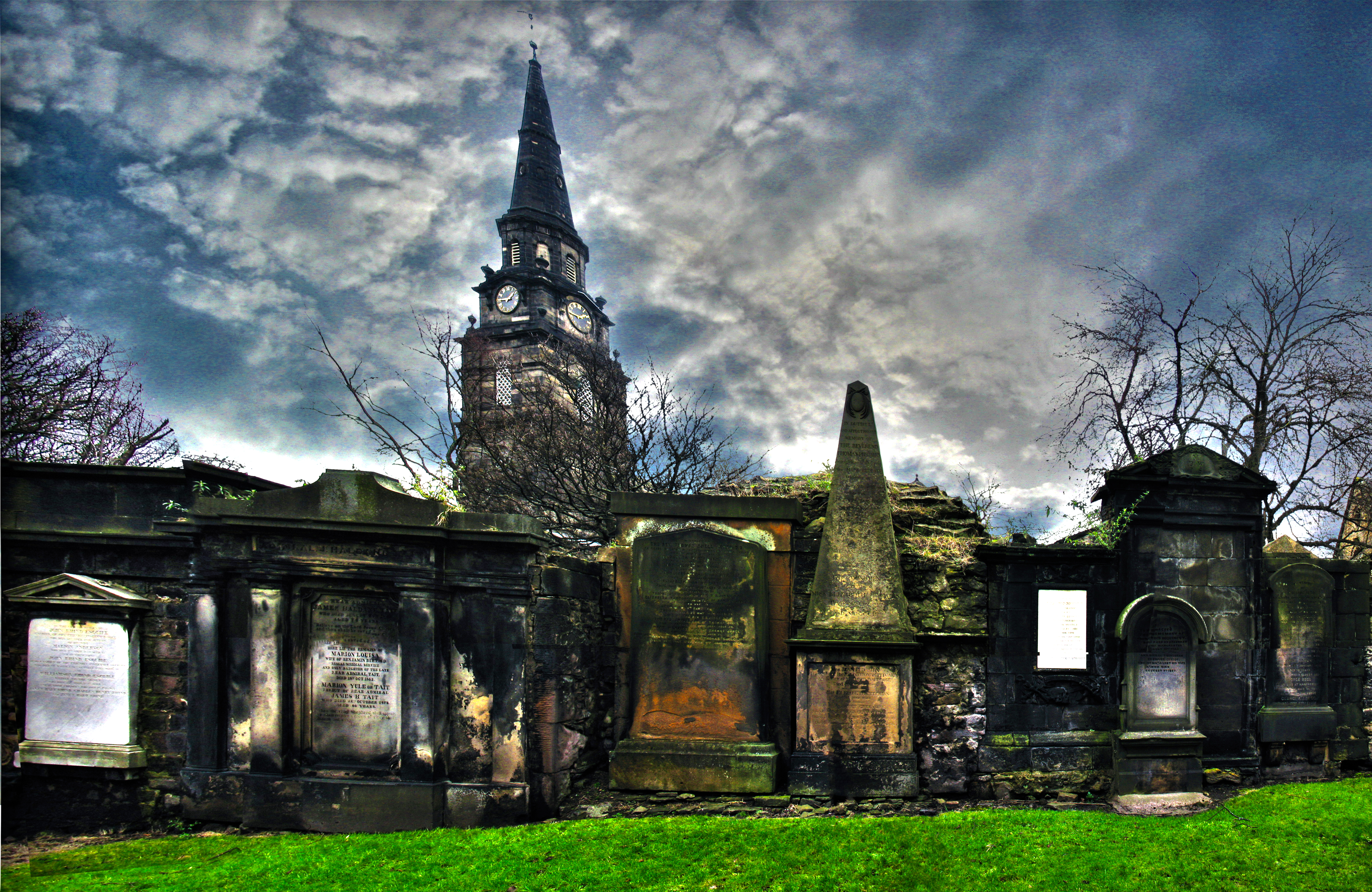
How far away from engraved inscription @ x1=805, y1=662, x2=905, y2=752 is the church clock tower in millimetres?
26928

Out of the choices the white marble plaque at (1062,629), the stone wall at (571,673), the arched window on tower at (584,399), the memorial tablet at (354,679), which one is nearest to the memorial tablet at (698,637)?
the stone wall at (571,673)

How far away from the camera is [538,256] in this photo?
35.7 metres

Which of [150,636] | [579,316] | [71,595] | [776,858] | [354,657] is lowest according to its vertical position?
[776,858]

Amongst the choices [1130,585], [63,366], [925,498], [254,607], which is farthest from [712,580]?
[63,366]

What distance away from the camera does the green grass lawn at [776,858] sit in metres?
4.55

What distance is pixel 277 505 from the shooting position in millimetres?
5977

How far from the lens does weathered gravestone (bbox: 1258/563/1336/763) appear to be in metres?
7.68

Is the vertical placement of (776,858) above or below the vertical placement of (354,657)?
below

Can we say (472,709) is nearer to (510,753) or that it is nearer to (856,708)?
(510,753)

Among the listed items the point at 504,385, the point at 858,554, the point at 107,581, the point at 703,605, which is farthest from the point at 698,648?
the point at 504,385

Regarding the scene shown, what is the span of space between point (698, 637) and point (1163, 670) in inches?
201

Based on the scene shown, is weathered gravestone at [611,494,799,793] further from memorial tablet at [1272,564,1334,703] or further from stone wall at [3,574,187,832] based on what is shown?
memorial tablet at [1272,564,1334,703]

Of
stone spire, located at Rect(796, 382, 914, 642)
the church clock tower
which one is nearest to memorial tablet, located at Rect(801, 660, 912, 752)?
stone spire, located at Rect(796, 382, 914, 642)

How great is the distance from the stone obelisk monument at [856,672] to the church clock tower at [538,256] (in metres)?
Answer: 26.5
